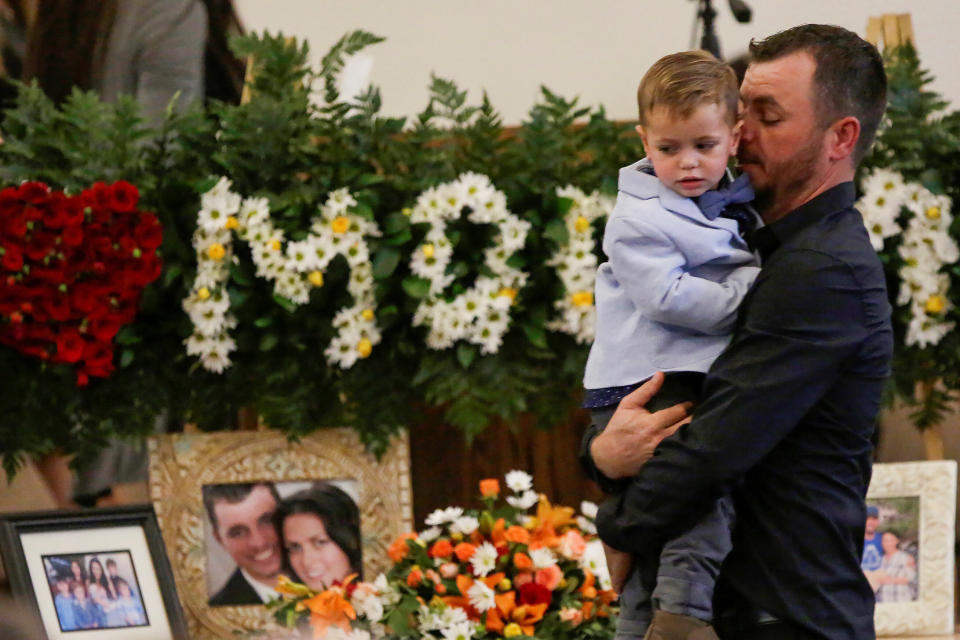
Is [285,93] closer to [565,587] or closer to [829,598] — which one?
[565,587]

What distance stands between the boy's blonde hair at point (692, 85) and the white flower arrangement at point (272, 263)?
102 centimetres

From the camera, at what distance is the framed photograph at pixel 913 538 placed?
247cm

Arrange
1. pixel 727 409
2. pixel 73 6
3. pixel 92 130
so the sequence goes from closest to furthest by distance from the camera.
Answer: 1. pixel 727 409
2. pixel 92 130
3. pixel 73 6

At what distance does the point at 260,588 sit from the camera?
2.47 metres

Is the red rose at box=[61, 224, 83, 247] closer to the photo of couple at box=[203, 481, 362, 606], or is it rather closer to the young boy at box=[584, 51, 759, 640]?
the photo of couple at box=[203, 481, 362, 606]

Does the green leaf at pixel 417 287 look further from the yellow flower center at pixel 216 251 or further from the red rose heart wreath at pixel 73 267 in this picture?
the red rose heart wreath at pixel 73 267

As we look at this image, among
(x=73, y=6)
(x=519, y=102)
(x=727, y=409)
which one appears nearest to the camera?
(x=727, y=409)

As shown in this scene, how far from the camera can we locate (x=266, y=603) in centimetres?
243

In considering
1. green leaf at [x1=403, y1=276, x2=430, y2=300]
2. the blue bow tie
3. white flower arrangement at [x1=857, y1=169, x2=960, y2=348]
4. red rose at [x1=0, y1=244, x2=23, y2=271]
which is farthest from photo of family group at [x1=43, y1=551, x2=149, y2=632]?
white flower arrangement at [x1=857, y1=169, x2=960, y2=348]

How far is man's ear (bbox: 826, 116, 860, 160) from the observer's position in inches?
56.3

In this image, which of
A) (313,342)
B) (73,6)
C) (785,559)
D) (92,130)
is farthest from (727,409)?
(73,6)

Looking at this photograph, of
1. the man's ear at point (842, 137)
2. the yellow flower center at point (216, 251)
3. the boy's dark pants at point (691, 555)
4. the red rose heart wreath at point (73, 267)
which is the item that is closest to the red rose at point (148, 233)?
the red rose heart wreath at point (73, 267)

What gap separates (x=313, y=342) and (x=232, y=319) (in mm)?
178

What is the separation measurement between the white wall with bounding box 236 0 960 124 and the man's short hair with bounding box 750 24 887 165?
8.50 ft
